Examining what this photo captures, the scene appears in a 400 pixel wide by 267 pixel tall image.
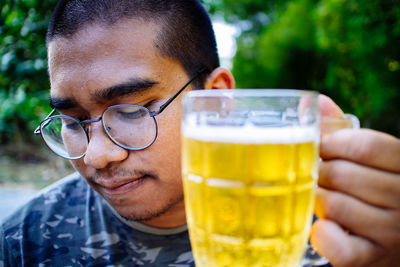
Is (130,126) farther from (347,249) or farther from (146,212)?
(347,249)

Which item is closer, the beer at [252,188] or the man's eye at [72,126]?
the beer at [252,188]

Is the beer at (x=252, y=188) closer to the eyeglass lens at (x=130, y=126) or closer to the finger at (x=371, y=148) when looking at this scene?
the finger at (x=371, y=148)

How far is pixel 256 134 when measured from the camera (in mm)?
768

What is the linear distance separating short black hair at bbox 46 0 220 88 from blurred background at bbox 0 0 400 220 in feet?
4.77

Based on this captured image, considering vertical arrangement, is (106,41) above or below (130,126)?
above

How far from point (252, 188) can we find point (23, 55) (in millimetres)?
3264

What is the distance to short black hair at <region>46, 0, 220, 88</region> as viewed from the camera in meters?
1.56

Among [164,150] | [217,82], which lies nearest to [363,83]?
[217,82]

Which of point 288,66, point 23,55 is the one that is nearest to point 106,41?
point 23,55

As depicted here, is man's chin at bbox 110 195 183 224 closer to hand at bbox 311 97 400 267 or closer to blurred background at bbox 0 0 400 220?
hand at bbox 311 97 400 267

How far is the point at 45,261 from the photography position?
1734 mm

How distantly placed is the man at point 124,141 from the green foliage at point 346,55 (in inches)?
87.3

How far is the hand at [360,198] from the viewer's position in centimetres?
76

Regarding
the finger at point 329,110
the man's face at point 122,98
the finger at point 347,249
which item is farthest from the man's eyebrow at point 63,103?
the finger at point 347,249
